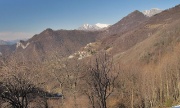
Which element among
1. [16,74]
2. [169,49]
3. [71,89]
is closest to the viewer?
[16,74]

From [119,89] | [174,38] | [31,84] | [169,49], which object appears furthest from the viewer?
[174,38]

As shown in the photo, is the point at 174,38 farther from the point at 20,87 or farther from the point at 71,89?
the point at 20,87

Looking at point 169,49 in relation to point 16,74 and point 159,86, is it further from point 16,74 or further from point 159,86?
point 16,74

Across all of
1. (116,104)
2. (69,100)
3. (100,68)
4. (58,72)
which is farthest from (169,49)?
(100,68)

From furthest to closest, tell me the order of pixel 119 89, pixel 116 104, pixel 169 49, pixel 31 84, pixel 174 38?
1. pixel 174 38
2. pixel 169 49
3. pixel 119 89
4. pixel 116 104
5. pixel 31 84

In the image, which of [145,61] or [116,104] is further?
[145,61]

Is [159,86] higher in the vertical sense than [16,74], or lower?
lower

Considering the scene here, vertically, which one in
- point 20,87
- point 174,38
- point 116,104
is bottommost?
point 116,104

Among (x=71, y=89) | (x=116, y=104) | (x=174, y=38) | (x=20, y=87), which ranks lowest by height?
(x=116, y=104)

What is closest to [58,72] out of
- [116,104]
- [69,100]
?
[69,100]
